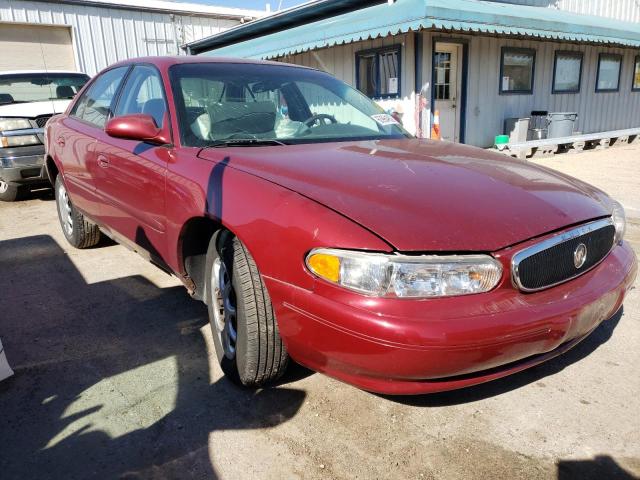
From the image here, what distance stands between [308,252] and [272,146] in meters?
0.98

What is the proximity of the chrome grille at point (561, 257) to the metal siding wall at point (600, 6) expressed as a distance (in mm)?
13284

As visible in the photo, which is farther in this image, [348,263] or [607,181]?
[607,181]

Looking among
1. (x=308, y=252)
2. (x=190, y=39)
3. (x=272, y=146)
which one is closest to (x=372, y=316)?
(x=308, y=252)

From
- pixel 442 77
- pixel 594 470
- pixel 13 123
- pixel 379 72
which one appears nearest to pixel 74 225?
pixel 13 123

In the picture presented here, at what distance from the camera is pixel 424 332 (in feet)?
5.59

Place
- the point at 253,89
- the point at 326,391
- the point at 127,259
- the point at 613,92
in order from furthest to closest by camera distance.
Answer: the point at 613,92
the point at 127,259
the point at 253,89
the point at 326,391

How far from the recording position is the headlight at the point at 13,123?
648 cm

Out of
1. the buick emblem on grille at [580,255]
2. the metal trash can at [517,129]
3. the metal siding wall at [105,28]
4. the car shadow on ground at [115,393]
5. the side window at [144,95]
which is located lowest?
the car shadow on ground at [115,393]

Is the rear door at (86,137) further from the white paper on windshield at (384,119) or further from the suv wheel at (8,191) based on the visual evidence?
the suv wheel at (8,191)

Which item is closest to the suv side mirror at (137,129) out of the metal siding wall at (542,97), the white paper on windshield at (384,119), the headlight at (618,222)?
the white paper on windshield at (384,119)

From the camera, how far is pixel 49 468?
76.1 inches

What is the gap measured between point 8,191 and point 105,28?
9630 mm

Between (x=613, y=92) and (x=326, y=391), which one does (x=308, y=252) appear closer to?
(x=326, y=391)

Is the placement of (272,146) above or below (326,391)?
above
